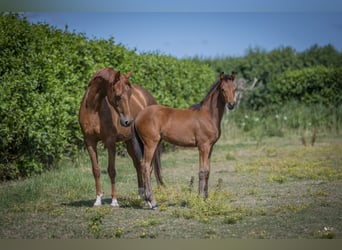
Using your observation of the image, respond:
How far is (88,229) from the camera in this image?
5570 millimetres

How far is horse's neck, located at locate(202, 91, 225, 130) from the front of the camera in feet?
20.6

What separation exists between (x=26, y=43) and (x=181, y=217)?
3.27 meters

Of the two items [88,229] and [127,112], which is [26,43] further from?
[88,229]

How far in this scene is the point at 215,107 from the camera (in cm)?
630

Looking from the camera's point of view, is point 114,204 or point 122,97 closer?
point 122,97

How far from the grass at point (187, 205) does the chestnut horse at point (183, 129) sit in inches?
14.3

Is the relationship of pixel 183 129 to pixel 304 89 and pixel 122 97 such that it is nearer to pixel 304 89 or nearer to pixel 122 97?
pixel 122 97

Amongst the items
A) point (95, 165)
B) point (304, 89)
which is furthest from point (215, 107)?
point (304, 89)

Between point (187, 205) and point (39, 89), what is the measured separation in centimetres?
279

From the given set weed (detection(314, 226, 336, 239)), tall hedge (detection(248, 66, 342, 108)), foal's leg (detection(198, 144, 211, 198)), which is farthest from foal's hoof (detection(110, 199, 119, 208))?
tall hedge (detection(248, 66, 342, 108))

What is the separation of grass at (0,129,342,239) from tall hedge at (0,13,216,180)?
313 millimetres

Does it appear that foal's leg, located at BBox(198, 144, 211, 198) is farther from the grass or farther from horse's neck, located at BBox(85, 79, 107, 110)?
horse's neck, located at BBox(85, 79, 107, 110)

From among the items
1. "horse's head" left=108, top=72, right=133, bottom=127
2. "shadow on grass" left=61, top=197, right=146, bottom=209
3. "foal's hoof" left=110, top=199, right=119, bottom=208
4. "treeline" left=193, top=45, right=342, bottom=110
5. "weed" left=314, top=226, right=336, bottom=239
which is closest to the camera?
"weed" left=314, top=226, right=336, bottom=239

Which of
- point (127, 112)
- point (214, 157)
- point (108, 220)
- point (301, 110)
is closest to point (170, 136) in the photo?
Answer: point (127, 112)
